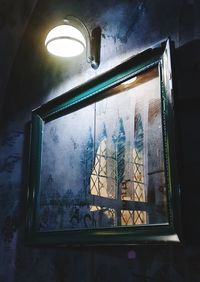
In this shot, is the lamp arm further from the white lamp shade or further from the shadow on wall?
the shadow on wall

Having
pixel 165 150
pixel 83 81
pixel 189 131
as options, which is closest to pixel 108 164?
pixel 165 150

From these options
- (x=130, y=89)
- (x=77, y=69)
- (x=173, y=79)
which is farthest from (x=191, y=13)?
(x=77, y=69)

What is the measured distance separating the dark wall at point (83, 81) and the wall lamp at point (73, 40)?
0.06m

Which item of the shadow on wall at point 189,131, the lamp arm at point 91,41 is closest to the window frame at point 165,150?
the shadow on wall at point 189,131

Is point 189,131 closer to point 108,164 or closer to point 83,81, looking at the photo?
point 108,164

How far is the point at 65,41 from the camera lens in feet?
8.79

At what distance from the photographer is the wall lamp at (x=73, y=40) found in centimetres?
262

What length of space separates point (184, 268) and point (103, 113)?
1122mm

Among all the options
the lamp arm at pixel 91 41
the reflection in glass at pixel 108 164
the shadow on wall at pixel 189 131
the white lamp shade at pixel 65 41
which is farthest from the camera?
the lamp arm at pixel 91 41

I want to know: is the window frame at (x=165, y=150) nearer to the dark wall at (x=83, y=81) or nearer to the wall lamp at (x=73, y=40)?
the dark wall at (x=83, y=81)

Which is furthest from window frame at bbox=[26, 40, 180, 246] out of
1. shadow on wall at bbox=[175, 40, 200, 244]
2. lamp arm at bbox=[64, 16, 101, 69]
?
lamp arm at bbox=[64, 16, 101, 69]

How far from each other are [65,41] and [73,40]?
9cm

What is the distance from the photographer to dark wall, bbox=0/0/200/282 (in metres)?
1.97

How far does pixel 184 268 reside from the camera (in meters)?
1.89
